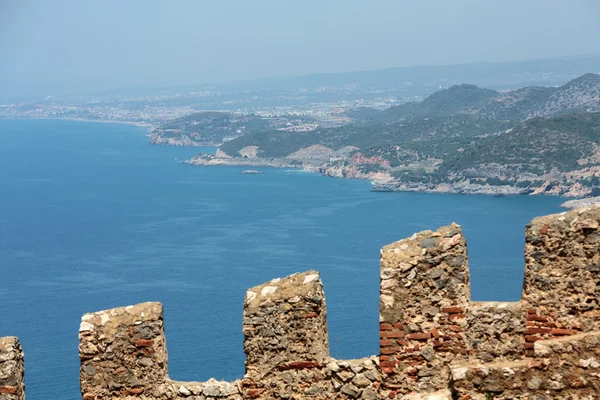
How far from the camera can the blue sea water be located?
50.6 m

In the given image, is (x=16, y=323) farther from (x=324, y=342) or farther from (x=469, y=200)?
(x=469, y=200)

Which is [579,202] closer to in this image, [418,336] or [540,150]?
[540,150]

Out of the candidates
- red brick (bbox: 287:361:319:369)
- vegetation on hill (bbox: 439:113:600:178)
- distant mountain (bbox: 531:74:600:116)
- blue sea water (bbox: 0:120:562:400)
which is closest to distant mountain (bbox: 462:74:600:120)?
distant mountain (bbox: 531:74:600:116)

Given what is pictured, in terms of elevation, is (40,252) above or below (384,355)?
below

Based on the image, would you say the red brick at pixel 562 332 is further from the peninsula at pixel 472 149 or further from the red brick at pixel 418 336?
the peninsula at pixel 472 149

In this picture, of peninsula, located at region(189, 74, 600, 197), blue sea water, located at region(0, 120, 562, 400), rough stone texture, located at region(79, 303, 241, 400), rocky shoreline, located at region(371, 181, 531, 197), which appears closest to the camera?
rough stone texture, located at region(79, 303, 241, 400)

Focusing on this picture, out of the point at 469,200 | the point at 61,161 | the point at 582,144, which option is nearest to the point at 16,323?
the point at 469,200

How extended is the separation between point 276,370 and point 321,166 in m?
137

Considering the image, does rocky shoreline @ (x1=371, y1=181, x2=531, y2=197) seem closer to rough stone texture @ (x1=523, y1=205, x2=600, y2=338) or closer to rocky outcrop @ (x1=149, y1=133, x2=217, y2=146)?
rocky outcrop @ (x1=149, y1=133, x2=217, y2=146)

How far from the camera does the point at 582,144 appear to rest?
4756 inches

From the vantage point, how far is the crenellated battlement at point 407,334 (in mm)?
5184

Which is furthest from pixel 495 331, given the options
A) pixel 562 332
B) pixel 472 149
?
pixel 472 149

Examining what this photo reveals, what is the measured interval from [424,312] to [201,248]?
238 feet

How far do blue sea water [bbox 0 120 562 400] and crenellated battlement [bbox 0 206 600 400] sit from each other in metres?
36.8
